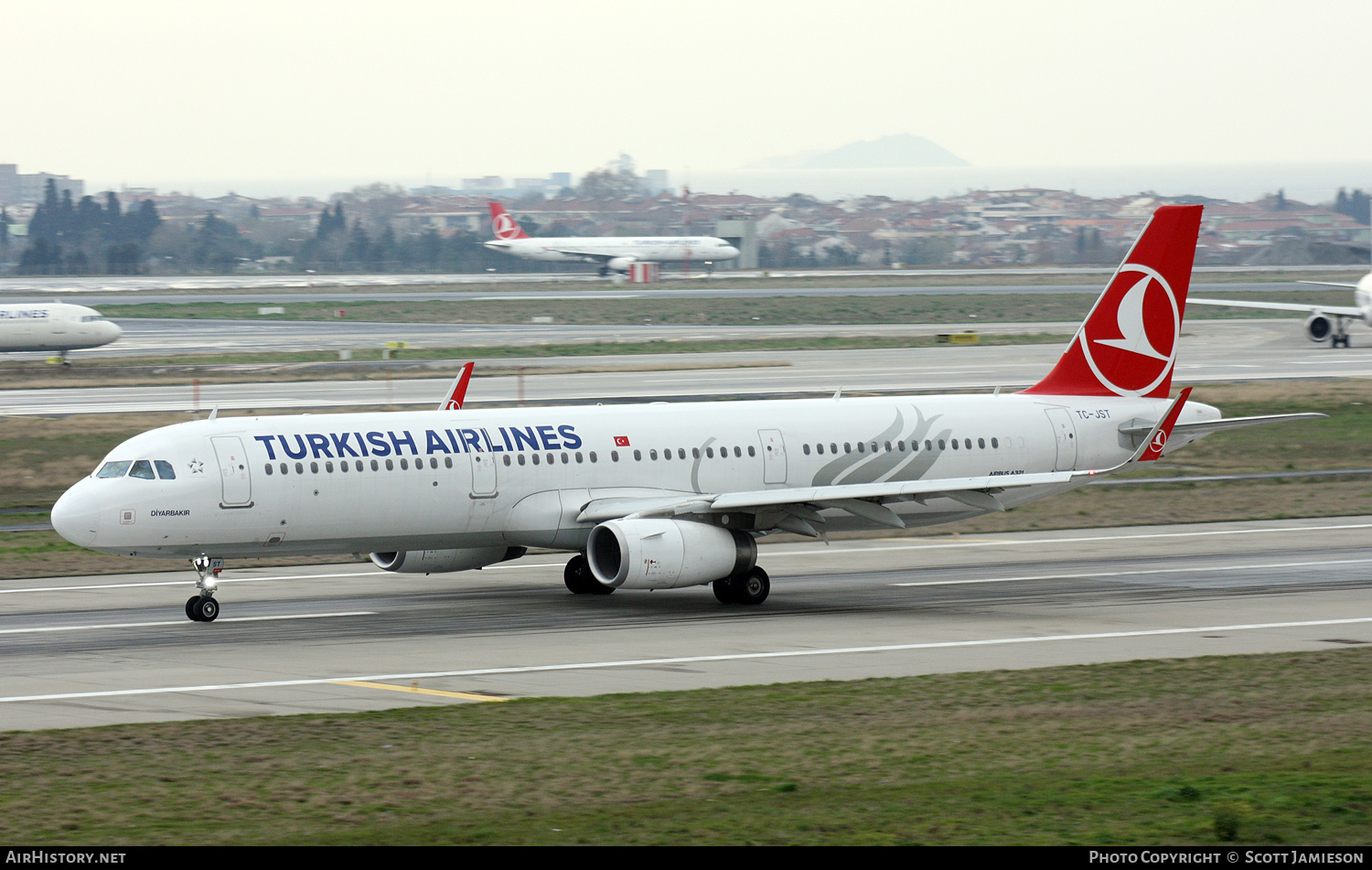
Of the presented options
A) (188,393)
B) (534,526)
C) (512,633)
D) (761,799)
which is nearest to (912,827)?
(761,799)

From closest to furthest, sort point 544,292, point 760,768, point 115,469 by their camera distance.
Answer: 1. point 760,768
2. point 115,469
3. point 544,292

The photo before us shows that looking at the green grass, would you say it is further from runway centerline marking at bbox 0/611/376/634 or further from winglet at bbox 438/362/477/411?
winglet at bbox 438/362/477/411

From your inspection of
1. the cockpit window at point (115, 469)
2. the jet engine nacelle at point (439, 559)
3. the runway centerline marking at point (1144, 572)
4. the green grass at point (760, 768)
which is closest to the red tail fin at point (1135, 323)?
the runway centerline marking at point (1144, 572)

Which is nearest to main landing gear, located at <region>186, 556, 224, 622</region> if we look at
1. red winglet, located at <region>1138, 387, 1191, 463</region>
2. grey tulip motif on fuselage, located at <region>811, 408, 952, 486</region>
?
grey tulip motif on fuselage, located at <region>811, 408, 952, 486</region>

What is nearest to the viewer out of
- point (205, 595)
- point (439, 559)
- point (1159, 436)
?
point (205, 595)

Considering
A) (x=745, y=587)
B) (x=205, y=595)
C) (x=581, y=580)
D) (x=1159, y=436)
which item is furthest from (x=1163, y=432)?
(x=205, y=595)

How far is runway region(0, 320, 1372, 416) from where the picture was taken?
6675 cm

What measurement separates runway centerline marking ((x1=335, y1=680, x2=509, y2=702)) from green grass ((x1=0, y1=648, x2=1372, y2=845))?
991 mm

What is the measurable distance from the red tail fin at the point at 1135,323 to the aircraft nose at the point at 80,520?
2024 cm

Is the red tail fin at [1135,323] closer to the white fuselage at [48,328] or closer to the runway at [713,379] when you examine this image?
the runway at [713,379]

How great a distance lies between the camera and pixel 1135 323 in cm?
3825

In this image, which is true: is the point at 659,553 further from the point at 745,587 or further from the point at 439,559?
the point at 439,559

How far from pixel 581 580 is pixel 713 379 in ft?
137
